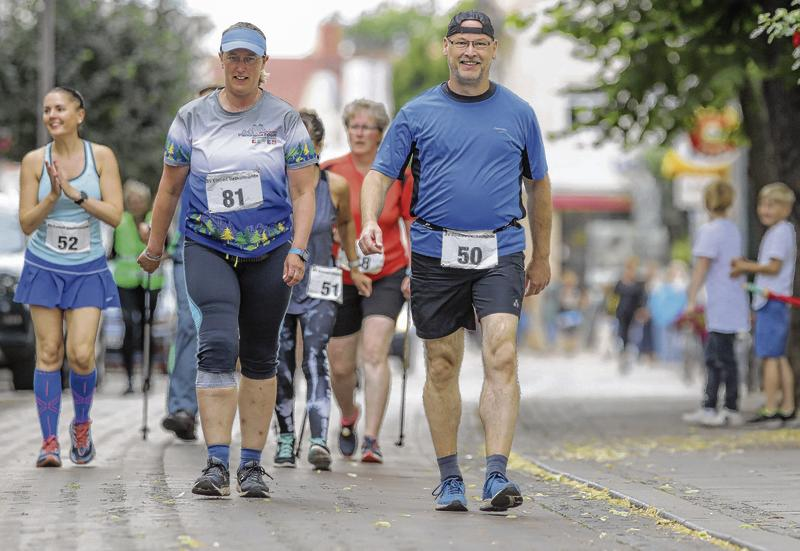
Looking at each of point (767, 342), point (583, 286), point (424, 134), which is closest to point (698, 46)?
point (767, 342)

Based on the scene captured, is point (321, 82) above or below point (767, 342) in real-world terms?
above

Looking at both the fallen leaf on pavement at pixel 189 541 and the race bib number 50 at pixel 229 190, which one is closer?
the fallen leaf on pavement at pixel 189 541

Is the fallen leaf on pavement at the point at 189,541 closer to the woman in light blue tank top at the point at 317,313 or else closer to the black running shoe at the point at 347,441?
the woman in light blue tank top at the point at 317,313

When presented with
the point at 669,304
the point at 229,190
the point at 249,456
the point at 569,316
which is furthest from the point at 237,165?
the point at 569,316

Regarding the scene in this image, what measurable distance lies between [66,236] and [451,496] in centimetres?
304

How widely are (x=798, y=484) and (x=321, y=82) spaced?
8950 centimetres

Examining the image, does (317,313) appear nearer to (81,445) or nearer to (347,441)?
(347,441)

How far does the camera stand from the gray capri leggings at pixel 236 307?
7.87m

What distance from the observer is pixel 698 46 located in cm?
1428

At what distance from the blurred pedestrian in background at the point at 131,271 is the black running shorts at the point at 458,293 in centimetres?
810

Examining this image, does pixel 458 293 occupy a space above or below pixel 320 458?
above

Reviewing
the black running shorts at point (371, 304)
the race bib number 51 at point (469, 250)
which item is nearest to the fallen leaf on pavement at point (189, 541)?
the race bib number 51 at point (469, 250)

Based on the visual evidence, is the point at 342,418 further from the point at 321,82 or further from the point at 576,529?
the point at 321,82

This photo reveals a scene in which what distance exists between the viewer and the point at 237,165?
312 inches
